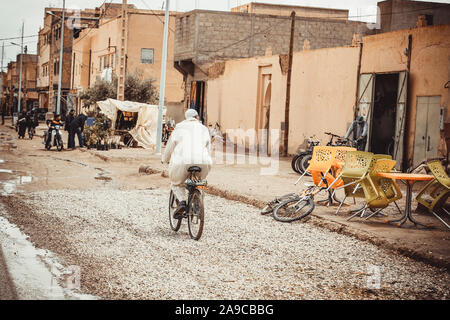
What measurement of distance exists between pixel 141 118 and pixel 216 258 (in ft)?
71.7

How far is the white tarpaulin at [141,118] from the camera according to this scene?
27.7m

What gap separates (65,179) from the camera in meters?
14.9

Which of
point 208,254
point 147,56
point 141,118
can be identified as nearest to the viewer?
point 208,254

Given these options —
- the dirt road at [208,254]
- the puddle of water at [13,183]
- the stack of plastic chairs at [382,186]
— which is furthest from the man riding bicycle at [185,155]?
the puddle of water at [13,183]

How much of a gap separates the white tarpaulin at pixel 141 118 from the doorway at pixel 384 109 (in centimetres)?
1134

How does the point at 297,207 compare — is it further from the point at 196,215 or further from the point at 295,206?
the point at 196,215

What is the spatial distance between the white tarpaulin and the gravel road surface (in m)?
17.3

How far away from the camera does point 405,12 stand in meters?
30.8

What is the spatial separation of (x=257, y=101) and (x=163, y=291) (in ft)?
76.9

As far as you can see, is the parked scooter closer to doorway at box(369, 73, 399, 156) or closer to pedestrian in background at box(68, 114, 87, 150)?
doorway at box(369, 73, 399, 156)

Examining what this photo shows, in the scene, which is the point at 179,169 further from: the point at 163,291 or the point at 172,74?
the point at 172,74

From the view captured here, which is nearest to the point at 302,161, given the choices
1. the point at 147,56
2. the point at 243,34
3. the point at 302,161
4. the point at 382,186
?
the point at 302,161

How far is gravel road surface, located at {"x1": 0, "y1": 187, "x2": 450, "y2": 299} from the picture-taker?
19.0ft

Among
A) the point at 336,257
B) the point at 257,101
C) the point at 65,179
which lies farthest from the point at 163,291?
the point at 257,101
